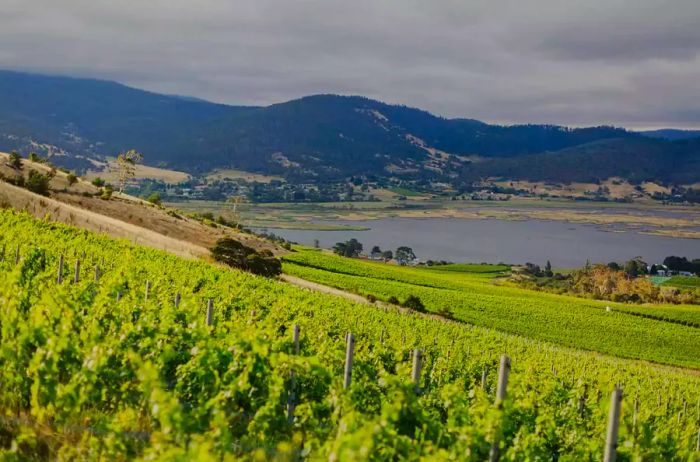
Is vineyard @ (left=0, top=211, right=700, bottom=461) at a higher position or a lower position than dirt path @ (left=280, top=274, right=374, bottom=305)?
higher

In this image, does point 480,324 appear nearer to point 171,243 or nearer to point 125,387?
point 171,243

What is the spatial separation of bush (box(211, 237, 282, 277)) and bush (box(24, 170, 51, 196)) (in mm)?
18572

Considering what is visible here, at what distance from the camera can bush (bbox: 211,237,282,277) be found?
1962 inches

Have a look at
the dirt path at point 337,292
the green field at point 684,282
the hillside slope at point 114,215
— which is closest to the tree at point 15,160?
the hillside slope at point 114,215

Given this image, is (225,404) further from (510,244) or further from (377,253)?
(510,244)

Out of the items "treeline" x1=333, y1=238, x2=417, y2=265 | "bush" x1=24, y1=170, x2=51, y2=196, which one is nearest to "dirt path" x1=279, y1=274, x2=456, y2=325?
"bush" x1=24, y1=170, x2=51, y2=196

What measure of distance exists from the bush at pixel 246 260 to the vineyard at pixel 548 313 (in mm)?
4841

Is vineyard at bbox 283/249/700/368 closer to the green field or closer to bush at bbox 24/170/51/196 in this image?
bush at bbox 24/170/51/196

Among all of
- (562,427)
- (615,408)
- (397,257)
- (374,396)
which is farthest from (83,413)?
(397,257)

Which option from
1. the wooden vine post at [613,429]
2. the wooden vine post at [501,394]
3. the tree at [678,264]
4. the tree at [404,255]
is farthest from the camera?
the tree at [678,264]

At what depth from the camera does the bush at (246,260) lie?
1962 inches

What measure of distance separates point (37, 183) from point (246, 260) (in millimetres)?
23271

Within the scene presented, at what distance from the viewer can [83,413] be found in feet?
25.0

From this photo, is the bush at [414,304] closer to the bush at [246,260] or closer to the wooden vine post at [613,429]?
the bush at [246,260]
